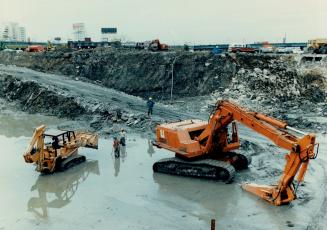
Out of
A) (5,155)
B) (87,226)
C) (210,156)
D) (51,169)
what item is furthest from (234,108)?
(5,155)

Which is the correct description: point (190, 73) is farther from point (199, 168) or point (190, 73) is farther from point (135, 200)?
point (135, 200)

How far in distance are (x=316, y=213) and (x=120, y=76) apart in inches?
1124

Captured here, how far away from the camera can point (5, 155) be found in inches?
766

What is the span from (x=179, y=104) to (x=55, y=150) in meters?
16.1

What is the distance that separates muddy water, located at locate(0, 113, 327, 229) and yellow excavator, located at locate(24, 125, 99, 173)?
0.40 m

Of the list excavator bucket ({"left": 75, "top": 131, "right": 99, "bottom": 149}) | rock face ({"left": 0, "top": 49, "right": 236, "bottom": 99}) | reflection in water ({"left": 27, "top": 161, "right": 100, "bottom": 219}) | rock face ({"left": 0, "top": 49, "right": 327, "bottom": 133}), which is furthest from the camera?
rock face ({"left": 0, "top": 49, "right": 236, "bottom": 99})

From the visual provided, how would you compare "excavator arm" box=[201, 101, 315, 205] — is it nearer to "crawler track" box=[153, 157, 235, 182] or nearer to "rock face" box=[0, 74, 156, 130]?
"crawler track" box=[153, 157, 235, 182]

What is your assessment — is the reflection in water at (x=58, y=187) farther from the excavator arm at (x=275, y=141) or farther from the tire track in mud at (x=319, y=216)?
the tire track in mud at (x=319, y=216)

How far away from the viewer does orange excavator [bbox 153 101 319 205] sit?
13.3m

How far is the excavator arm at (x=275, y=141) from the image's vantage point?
40.8ft

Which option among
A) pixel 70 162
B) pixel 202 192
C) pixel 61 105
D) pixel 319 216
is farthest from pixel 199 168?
pixel 61 105

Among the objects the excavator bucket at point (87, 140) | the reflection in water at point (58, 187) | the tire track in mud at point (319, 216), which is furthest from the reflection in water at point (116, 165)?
the tire track in mud at point (319, 216)

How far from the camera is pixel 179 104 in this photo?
31938mm

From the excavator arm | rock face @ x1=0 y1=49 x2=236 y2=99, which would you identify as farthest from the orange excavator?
rock face @ x1=0 y1=49 x2=236 y2=99
